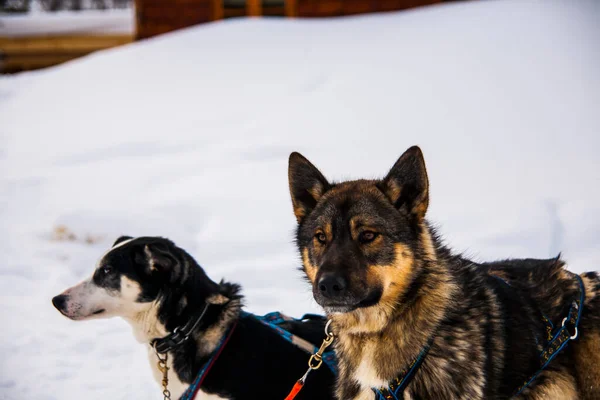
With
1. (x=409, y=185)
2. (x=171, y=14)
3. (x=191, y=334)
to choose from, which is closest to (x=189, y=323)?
(x=191, y=334)

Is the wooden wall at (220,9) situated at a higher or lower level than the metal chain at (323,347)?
higher

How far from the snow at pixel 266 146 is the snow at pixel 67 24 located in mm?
6991

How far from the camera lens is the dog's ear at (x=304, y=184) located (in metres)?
2.83

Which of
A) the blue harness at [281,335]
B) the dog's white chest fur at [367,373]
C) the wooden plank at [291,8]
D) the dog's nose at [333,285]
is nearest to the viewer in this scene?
the dog's nose at [333,285]

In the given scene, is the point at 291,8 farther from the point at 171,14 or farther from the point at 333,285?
the point at 333,285

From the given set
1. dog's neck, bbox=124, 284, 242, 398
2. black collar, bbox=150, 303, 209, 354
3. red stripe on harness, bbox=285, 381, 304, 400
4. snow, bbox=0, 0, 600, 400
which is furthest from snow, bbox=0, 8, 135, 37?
red stripe on harness, bbox=285, 381, 304, 400

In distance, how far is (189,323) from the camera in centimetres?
324

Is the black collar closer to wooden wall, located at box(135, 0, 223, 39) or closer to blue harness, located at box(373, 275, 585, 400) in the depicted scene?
blue harness, located at box(373, 275, 585, 400)

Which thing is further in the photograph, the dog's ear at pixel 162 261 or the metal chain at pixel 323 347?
the dog's ear at pixel 162 261

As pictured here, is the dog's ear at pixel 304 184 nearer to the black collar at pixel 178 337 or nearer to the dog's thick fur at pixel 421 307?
the dog's thick fur at pixel 421 307

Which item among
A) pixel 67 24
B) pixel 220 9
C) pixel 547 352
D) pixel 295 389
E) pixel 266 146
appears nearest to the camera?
pixel 547 352

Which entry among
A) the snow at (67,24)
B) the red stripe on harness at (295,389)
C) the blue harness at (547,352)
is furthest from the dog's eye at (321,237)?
the snow at (67,24)

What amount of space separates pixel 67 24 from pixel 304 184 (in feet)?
64.9

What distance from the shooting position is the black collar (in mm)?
3234
